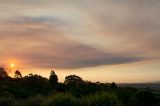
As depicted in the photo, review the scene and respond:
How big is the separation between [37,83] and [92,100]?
46.5 metres

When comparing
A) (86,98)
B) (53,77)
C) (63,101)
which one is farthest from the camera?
(53,77)

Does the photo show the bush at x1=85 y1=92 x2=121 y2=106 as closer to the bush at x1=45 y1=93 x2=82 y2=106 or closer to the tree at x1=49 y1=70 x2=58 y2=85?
the bush at x1=45 y1=93 x2=82 y2=106

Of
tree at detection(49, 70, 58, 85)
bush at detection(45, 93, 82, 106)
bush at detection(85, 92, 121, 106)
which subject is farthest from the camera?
tree at detection(49, 70, 58, 85)

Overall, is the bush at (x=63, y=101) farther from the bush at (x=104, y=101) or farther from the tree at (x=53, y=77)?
the tree at (x=53, y=77)

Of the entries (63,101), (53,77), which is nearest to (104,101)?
(63,101)

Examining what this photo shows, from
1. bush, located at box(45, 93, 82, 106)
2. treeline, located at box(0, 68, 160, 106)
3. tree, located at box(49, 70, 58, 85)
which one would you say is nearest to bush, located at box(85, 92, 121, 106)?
treeline, located at box(0, 68, 160, 106)

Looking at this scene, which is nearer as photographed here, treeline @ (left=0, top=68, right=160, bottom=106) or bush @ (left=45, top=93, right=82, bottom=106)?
treeline @ (left=0, top=68, right=160, bottom=106)

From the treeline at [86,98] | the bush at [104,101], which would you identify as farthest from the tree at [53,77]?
the bush at [104,101]

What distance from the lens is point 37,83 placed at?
68812mm

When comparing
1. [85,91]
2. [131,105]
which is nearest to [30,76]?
[85,91]

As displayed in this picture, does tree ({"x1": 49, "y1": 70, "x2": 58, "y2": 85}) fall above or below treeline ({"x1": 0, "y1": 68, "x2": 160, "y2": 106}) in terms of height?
above

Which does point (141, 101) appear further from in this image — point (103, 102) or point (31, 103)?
point (103, 102)

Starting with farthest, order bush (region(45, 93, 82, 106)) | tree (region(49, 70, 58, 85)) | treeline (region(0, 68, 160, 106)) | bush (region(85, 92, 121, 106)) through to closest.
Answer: tree (region(49, 70, 58, 85)) → bush (region(45, 93, 82, 106)) → treeline (region(0, 68, 160, 106)) → bush (region(85, 92, 121, 106))

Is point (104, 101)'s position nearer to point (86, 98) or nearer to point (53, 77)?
point (86, 98)
